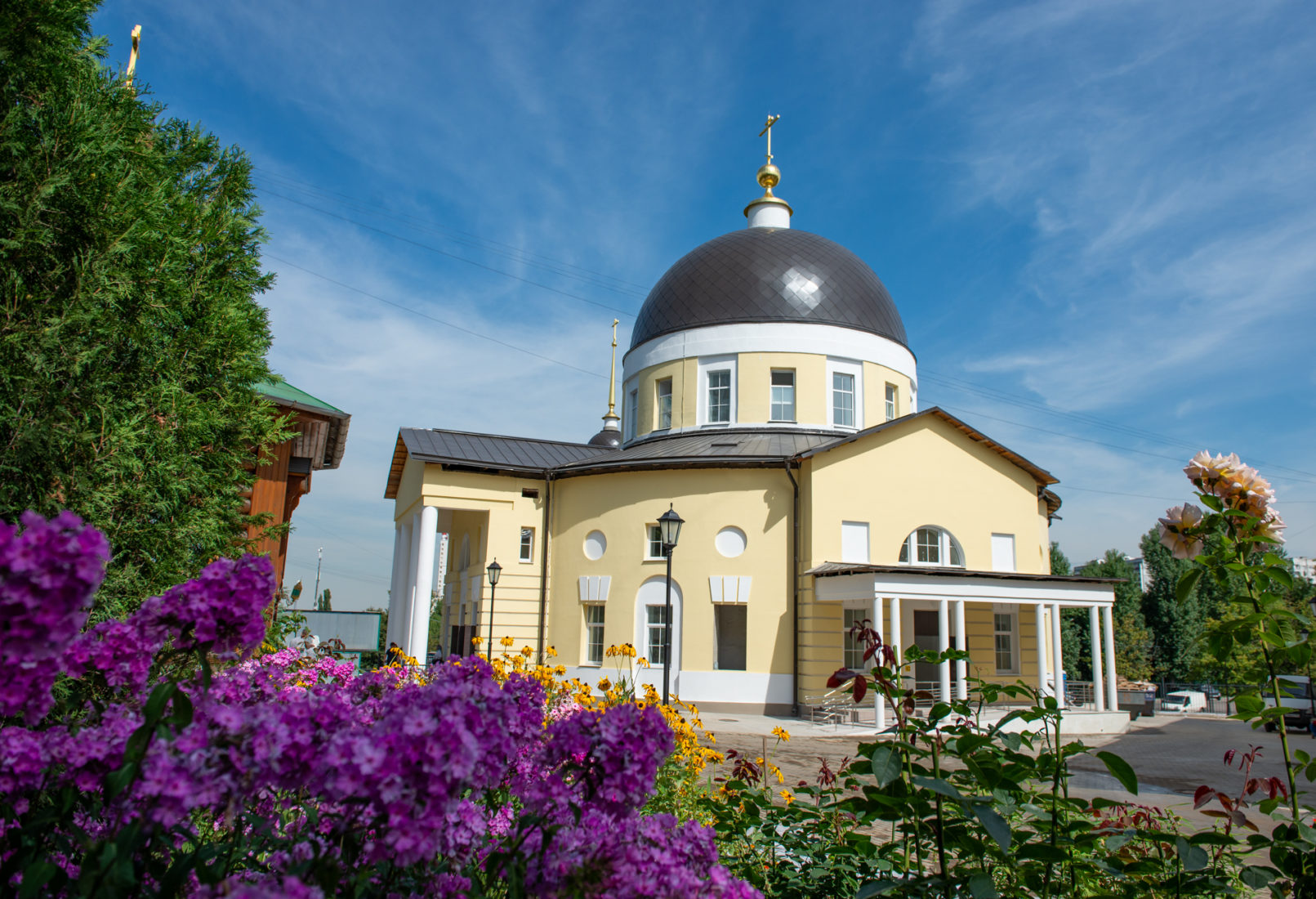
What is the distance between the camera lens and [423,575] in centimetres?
2261

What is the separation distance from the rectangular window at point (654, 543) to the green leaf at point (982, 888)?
1886 cm

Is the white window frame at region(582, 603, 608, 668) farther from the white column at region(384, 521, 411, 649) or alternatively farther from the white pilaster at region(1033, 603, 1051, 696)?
the white pilaster at region(1033, 603, 1051, 696)

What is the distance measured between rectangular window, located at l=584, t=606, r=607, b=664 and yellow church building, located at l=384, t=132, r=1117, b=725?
0.05 m

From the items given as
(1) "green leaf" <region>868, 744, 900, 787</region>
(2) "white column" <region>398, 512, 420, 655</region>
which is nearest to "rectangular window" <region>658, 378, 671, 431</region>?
(2) "white column" <region>398, 512, 420, 655</region>

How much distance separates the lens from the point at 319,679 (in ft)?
14.3

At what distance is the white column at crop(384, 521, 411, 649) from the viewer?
25.7 metres

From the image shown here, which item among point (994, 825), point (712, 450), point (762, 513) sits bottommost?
point (994, 825)

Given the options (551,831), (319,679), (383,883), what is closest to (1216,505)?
(551,831)

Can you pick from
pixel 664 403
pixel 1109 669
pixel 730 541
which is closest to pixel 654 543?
pixel 730 541

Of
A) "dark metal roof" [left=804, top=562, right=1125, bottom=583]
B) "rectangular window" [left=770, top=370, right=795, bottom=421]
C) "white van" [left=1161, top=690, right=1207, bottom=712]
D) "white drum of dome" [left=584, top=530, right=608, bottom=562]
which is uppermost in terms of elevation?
"rectangular window" [left=770, top=370, right=795, bottom=421]

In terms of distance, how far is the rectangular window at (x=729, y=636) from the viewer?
70.0 ft

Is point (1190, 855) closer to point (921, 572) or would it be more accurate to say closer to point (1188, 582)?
point (1188, 582)

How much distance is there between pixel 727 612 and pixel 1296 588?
755 inches

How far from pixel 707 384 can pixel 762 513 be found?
5136mm
